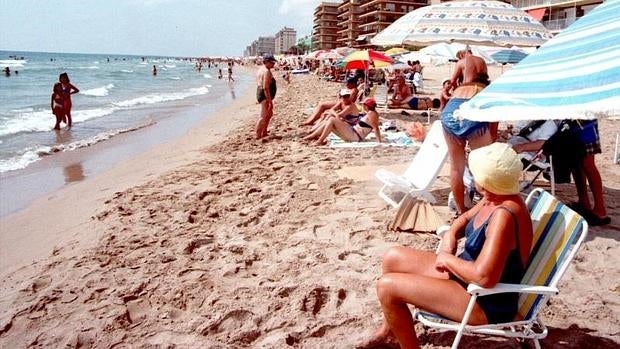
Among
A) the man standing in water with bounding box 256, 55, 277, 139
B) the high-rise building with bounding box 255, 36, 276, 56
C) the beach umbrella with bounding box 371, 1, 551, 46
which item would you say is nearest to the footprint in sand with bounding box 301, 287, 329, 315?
the beach umbrella with bounding box 371, 1, 551, 46

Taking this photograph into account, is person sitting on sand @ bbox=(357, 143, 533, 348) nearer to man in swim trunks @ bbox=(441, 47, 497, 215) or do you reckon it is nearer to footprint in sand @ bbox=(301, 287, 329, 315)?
footprint in sand @ bbox=(301, 287, 329, 315)

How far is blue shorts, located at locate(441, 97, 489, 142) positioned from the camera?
3.78 m

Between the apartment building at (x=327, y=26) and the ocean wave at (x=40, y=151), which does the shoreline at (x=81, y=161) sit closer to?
the ocean wave at (x=40, y=151)

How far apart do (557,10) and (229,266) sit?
47.6 metres

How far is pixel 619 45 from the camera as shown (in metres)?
1.71

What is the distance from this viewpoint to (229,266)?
3457 millimetres

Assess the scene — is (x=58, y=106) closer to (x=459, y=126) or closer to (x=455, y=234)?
(x=459, y=126)

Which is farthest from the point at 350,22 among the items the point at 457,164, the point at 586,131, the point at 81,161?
the point at 457,164

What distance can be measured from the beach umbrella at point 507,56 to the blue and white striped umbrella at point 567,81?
40.5ft

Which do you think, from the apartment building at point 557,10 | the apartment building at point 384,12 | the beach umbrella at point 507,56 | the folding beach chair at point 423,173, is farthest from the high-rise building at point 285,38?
the folding beach chair at point 423,173

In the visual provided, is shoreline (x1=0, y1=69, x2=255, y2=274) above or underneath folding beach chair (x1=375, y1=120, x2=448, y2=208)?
underneath

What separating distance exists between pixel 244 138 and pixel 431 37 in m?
4.62

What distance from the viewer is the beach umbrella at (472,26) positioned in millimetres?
5211

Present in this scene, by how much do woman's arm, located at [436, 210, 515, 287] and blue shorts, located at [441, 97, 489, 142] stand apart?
1.95m
